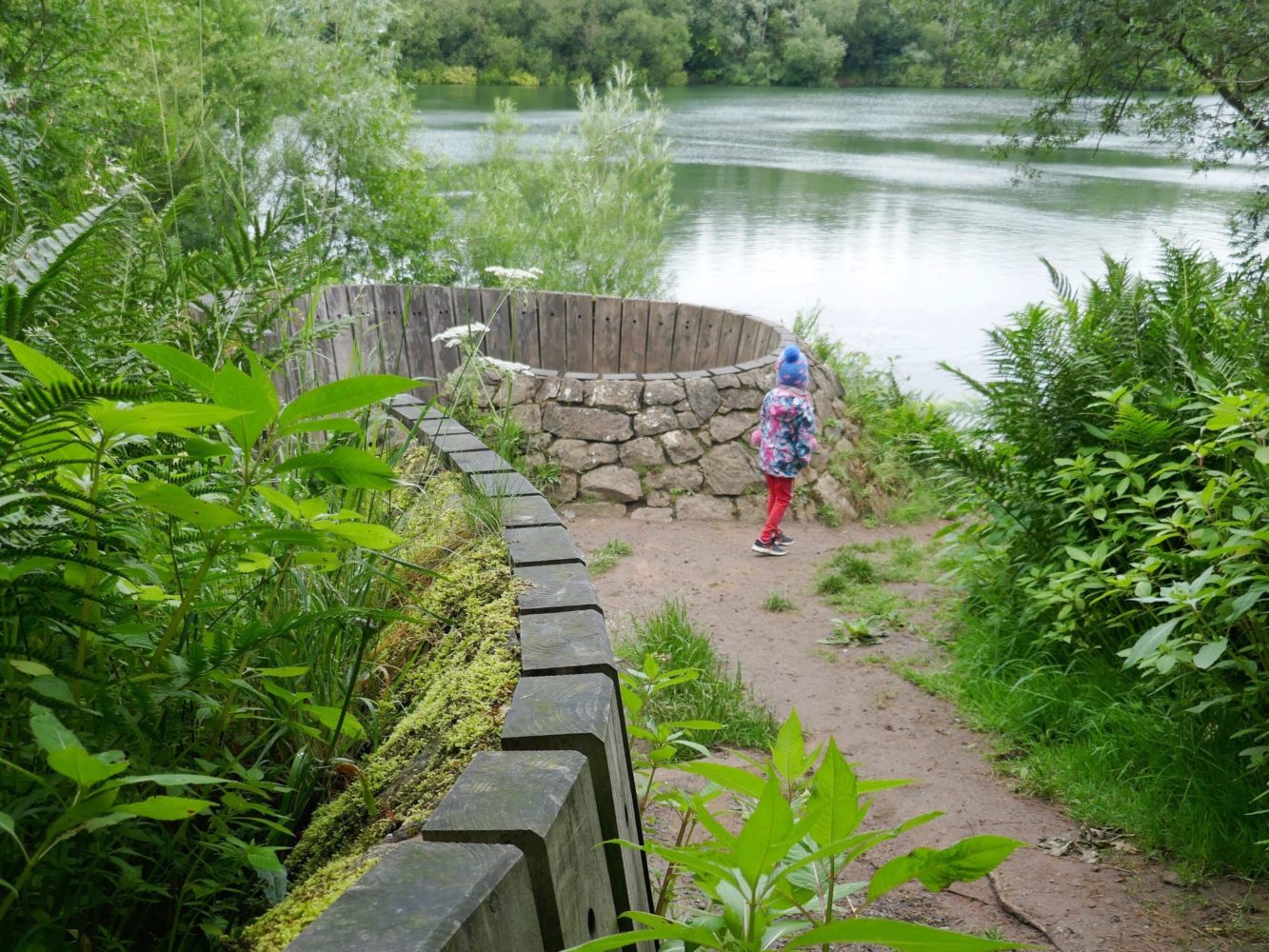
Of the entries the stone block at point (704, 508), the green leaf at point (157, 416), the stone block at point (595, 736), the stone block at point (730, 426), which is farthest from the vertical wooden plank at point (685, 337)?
the green leaf at point (157, 416)

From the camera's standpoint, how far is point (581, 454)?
6.42 meters

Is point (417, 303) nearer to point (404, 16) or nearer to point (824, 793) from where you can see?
point (404, 16)

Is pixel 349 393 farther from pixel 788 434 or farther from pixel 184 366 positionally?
pixel 788 434

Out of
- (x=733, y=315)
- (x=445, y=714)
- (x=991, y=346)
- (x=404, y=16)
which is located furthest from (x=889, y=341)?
(x=445, y=714)

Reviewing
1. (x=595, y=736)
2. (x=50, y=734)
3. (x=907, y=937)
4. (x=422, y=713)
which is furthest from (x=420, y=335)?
(x=907, y=937)

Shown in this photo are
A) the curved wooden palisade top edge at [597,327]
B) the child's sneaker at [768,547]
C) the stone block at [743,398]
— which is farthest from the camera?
the curved wooden palisade top edge at [597,327]

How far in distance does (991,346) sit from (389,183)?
7413 millimetres

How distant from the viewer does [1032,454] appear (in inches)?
150

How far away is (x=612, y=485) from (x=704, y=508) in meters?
0.60

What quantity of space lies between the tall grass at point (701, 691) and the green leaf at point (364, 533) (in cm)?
220

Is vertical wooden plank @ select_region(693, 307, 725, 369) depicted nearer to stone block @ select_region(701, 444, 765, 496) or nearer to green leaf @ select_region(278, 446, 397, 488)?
stone block @ select_region(701, 444, 765, 496)

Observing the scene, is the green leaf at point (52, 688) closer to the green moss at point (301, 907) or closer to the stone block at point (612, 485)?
the green moss at point (301, 907)

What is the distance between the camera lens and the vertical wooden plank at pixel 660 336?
765 cm

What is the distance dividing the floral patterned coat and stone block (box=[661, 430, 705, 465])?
595mm
